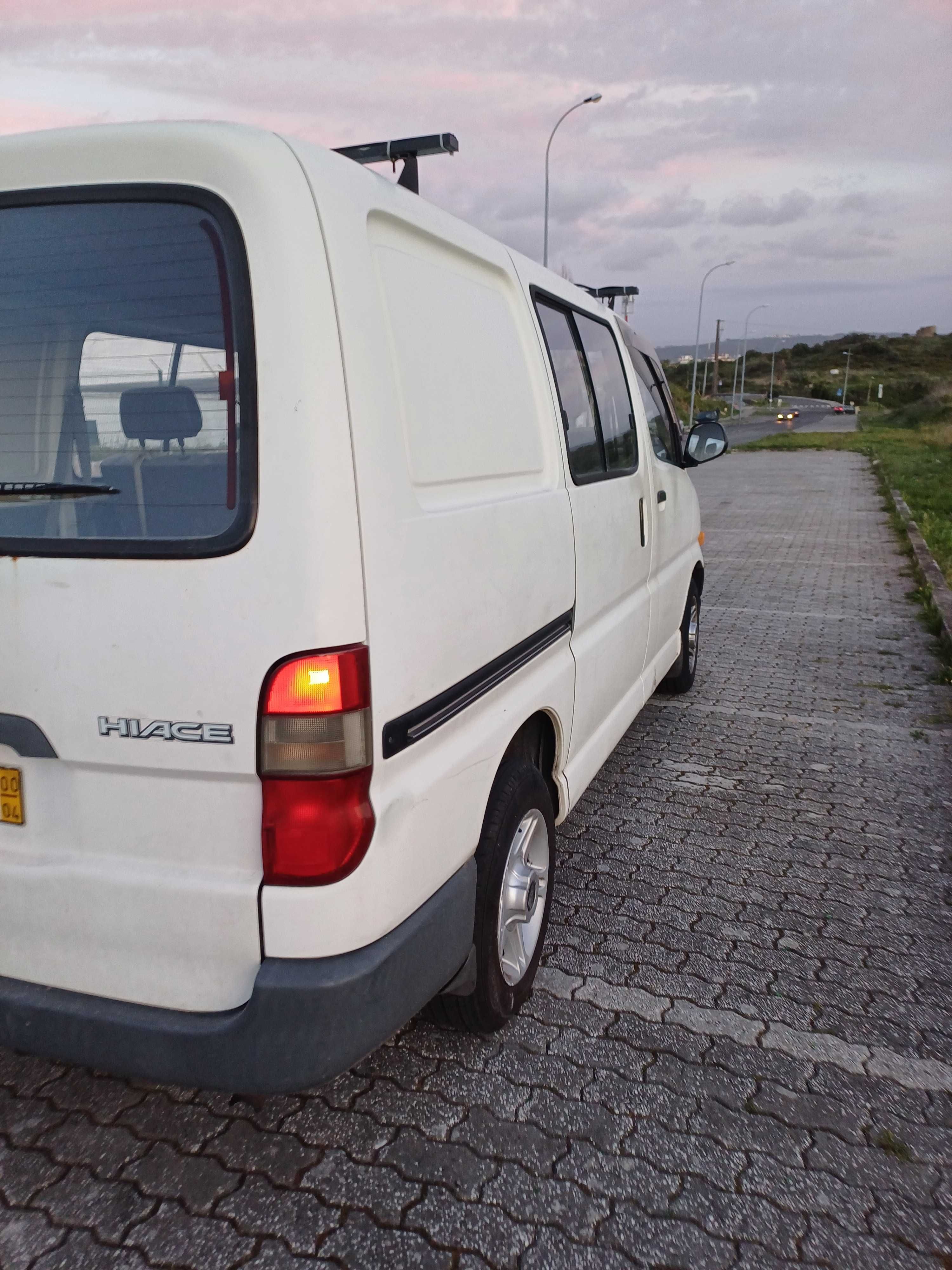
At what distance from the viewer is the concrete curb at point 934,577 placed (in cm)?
769

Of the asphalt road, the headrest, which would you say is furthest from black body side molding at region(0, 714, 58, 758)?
the asphalt road

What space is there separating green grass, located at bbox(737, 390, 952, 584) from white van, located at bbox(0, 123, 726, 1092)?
8.77 m

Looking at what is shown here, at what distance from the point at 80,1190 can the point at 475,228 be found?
258 cm

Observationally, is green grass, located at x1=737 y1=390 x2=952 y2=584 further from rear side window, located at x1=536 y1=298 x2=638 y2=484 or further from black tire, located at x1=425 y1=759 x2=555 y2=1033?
black tire, located at x1=425 y1=759 x2=555 y2=1033

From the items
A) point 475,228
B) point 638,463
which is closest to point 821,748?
point 638,463

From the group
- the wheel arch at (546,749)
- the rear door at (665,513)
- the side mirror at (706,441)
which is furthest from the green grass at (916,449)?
the wheel arch at (546,749)

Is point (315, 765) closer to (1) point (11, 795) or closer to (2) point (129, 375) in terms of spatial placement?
(1) point (11, 795)

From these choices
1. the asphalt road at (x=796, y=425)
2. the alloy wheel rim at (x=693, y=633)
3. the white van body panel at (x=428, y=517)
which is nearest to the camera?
the white van body panel at (x=428, y=517)

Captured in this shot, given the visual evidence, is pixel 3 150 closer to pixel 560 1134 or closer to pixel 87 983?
pixel 87 983

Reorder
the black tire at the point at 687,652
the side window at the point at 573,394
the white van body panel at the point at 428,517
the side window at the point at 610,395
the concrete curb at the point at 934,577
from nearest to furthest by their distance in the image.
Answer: the white van body panel at the point at 428,517
the side window at the point at 573,394
the side window at the point at 610,395
the black tire at the point at 687,652
the concrete curb at the point at 934,577

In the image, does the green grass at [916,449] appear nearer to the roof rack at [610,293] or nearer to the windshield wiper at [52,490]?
the roof rack at [610,293]

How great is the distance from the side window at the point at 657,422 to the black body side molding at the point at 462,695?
191 centimetres

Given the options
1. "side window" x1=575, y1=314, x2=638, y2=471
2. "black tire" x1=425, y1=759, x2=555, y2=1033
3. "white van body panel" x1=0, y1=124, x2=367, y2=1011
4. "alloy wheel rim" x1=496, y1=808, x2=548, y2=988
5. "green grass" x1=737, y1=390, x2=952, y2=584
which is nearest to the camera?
"white van body panel" x1=0, y1=124, x2=367, y2=1011

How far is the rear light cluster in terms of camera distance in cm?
176
